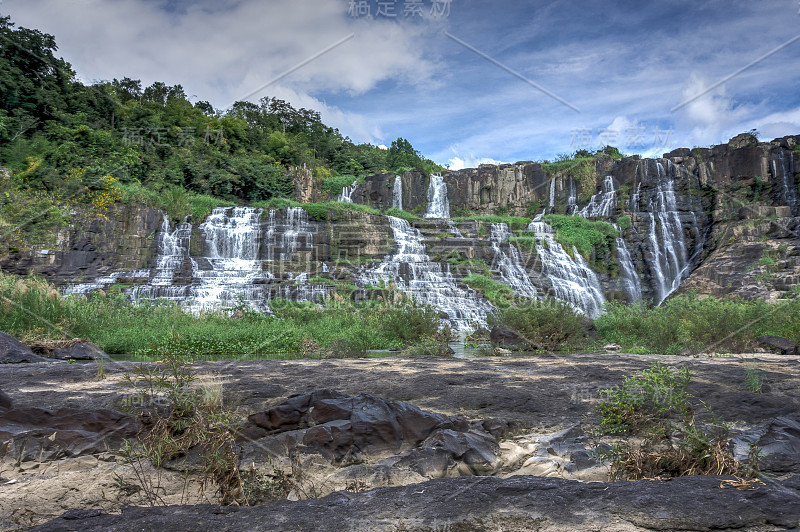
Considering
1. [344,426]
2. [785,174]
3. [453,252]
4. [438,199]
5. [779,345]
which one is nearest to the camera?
[344,426]

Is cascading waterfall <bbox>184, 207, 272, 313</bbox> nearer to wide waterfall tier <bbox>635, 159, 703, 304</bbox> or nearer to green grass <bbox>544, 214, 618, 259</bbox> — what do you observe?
green grass <bbox>544, 214, 618, 259</bbox>

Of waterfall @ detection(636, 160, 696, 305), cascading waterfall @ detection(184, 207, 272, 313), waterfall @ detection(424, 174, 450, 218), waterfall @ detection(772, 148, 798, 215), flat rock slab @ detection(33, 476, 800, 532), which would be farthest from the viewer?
waterfall @ detection(424, 174, 450, 218)

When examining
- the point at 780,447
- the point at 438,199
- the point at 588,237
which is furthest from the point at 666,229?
the point at 780,447

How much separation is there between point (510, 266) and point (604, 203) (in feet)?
30.9

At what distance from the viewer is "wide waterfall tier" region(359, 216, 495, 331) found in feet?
56.5

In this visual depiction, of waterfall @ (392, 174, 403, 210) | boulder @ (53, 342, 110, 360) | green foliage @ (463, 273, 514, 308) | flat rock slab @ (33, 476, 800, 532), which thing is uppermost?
waterfall @ (392, 174, 403, 210)

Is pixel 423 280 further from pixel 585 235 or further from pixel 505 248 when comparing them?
pixel 585 235

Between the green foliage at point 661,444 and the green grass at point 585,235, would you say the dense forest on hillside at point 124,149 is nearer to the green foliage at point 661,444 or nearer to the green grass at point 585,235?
the green grass at point 585,235

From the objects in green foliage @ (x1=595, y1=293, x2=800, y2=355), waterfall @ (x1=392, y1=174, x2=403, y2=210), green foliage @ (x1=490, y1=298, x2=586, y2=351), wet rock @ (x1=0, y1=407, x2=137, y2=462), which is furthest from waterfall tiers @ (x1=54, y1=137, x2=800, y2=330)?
wet rock @ (x1=0, y1=407, x2=137, y2=462)

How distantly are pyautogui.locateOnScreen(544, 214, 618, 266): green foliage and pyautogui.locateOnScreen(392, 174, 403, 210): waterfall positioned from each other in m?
10.8

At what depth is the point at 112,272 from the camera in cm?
1897

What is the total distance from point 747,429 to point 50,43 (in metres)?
37.0

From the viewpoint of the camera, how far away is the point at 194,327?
35.0ft

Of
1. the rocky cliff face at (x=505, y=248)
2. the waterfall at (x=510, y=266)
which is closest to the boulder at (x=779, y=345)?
the rocky cliff face at (x=505, y=248)
